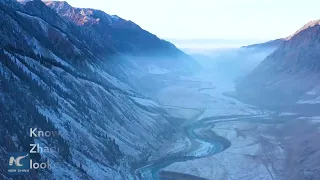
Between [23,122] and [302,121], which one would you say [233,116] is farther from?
[23,122]

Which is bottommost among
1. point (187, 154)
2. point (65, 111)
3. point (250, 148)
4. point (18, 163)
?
point (187, 154)

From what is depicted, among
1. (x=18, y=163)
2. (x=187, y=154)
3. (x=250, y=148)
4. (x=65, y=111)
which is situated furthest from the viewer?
(x=250, y=148)

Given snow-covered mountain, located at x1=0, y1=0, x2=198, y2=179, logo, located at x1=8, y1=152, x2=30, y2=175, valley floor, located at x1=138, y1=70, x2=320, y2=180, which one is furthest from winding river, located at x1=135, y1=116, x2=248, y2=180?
logo, located at x1=8, y1=152, x2=30, y2=175

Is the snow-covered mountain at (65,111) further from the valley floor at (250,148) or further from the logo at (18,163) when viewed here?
the valley floor at (250,148)

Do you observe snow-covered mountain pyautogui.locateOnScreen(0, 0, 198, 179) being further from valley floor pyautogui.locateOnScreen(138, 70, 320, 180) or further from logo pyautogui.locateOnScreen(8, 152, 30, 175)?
valley floor pyautogui.locateOnScreen(138, 70, 320, 180)

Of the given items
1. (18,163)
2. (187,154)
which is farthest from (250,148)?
(18,163)

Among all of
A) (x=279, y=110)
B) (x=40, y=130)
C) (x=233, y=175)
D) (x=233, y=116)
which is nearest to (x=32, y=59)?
(x=40, y=130)

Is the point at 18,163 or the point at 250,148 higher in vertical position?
the point at 18,163

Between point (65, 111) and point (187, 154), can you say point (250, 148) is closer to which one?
point (187, 154)

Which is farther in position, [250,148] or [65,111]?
[250,148]
